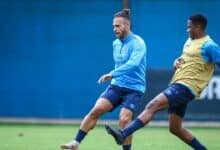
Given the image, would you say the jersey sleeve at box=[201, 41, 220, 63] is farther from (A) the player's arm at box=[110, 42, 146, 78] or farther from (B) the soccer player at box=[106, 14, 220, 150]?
(A) the player's arm at box=[110, 42, 146, 78]

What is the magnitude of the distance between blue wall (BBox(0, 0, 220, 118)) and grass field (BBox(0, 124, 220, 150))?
1662mm

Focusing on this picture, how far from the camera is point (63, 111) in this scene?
18.4m

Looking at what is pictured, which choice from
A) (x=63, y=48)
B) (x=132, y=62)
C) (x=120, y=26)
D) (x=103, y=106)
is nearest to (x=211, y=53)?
(x=132, y=62)

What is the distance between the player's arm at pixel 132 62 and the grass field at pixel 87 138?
88.6 inches

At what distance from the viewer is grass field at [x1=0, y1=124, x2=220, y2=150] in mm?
11945

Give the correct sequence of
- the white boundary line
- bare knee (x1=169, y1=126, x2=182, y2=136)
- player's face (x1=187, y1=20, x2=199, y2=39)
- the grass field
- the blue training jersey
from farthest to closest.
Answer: the white boundary line < the grass field < bare knee (x1=169, y1=126, x2=182, y2=136) < the blue training jersey < player's face (x1=187, y1=20, x2=199, y2=39)

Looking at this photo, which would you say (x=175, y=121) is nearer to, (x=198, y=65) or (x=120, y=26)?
(x=198, y=65)

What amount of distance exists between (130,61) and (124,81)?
328 millimetres

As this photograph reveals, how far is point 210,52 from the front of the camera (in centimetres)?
955

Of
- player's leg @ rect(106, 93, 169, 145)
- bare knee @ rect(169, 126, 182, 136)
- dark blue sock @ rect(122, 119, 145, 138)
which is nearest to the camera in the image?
player's leg @ rect(106, 93, 169, 145)

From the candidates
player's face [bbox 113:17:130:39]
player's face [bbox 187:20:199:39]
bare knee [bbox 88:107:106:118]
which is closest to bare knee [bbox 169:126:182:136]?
bare knee [bbox 88:107:106:118]

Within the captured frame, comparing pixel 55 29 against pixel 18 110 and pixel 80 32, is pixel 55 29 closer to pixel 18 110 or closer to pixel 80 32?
pixel 80 32

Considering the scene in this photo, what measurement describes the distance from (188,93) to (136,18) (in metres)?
8.59

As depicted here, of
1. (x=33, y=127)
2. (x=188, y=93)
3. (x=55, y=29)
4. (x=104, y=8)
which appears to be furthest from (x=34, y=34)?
(x=188, y=93)
